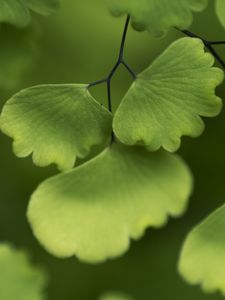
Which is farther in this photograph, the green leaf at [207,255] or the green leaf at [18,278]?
the green leaf at [18,278]

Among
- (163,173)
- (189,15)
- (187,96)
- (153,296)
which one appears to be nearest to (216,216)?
(163,173)

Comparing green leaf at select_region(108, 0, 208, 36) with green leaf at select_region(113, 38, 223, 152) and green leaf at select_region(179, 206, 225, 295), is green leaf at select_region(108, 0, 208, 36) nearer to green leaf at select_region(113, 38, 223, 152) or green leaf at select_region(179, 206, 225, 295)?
green leaf at select_region(113, 38, 223, 152)

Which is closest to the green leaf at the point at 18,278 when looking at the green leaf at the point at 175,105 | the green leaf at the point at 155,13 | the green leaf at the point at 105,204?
the green leaf at the point at 105,204

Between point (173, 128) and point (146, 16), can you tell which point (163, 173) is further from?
point (146, 16)

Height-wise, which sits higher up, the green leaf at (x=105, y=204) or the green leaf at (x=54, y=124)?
the green leaf at (x=54, y=124)

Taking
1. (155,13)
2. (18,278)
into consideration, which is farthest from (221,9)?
(18,278)

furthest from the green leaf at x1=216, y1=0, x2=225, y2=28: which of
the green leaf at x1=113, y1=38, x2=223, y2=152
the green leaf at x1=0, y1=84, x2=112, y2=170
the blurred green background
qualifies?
the blurred green background

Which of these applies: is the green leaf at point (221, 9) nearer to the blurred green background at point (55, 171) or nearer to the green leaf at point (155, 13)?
the green leaf at point (155, 13)
